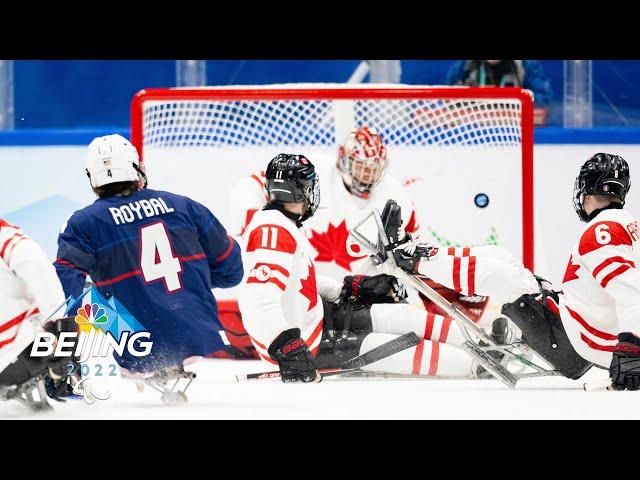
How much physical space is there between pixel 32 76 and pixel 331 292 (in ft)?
9.09

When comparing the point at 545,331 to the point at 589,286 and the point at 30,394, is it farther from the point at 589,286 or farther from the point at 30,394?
the point at 30,394

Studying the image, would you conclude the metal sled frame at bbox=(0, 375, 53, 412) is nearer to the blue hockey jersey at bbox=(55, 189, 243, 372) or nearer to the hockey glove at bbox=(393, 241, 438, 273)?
the blue hockey jersey at bbox=(55, 189, 243, 372)

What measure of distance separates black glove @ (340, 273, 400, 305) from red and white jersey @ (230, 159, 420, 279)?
0.43 metres

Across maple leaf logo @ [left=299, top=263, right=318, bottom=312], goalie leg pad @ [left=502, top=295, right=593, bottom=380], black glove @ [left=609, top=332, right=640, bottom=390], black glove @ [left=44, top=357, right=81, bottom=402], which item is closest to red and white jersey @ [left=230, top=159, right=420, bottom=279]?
maple leaf logo @ [left=299, top=263, right=318, bottom=312]

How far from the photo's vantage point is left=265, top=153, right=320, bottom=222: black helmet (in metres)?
4.38

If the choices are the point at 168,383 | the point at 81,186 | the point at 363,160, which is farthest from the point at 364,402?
the point at 81,186

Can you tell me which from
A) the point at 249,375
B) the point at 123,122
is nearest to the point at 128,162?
the point at 249,375

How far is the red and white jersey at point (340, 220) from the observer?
524cm

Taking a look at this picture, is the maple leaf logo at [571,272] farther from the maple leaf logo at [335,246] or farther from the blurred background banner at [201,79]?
the blurred background banner at [201,79]

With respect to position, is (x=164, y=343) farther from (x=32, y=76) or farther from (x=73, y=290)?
(x=32, y=76)

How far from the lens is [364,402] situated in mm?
3971

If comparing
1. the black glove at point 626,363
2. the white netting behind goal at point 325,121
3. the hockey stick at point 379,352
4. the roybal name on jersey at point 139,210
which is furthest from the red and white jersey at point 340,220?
the black glove at point 626,363

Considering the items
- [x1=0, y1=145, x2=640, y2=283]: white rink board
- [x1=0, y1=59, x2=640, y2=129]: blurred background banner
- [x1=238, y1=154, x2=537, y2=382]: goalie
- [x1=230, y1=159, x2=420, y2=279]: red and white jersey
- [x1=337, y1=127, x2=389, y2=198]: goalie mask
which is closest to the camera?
[x1=238, y1=154, x2=537, y2=382]: goalie

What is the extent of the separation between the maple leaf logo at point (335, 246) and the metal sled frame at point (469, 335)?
0.80 meters
